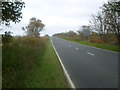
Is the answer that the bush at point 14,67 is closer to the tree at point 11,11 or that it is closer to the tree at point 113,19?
the tree at point 11,11

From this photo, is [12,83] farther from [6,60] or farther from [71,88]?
[71,88]

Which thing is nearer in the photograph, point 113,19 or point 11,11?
point 11,11

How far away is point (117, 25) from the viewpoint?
28969 millimetres

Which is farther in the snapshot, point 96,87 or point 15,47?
point 15,47

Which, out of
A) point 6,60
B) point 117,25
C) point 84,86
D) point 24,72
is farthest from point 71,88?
point 117,25

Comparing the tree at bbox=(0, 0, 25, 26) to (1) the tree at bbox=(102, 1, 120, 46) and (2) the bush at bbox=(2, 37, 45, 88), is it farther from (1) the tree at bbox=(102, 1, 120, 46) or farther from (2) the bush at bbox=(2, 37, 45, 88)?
(1) the tree at bbox=(102, 1, 120, 46)

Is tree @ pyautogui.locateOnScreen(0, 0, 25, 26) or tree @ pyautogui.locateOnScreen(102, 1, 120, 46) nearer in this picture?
tree @ pyautogui.locateOnScreen(0, 0, 25, 26)

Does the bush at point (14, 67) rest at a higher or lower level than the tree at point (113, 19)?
lower

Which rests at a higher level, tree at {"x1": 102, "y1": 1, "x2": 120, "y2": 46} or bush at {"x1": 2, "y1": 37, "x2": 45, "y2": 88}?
tree at {"x1": 102, "y1": 1, "x2": 120, "y2": 46}

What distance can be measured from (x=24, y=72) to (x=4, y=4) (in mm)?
3817

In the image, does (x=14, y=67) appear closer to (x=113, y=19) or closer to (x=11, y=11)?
(x=11, y=11)

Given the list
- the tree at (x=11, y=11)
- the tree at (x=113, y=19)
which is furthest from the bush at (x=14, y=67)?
the tree at (x=113, y=19)

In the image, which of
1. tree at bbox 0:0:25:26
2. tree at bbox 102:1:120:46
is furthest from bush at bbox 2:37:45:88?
tree at bbox 102:1:120:46

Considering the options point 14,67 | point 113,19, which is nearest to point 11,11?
point 14,67
